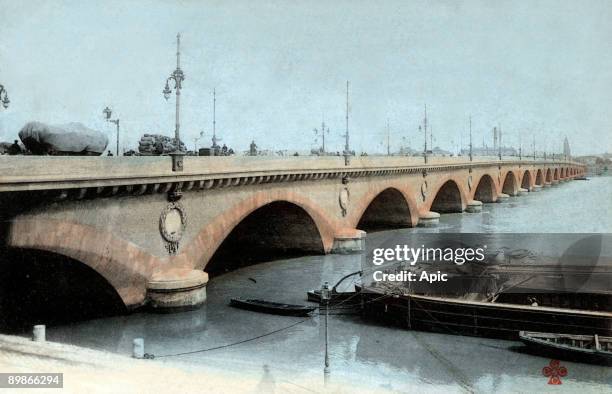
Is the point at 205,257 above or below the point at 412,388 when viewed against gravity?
above

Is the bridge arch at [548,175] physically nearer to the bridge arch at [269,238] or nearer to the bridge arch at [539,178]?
the bridge arch at [539,178]

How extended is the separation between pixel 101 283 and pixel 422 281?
425 inches

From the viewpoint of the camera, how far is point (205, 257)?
2050cm

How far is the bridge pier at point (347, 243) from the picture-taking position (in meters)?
30.3

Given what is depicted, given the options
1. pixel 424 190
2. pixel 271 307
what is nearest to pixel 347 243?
pixel 271 307

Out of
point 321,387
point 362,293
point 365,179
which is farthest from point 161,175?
point 365,179

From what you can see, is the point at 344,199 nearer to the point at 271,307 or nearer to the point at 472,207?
the point at 271,307

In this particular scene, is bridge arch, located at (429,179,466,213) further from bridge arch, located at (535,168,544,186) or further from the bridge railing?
bridge arch, located at (535,168,544,186)

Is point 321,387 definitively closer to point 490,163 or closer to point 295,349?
point 295,349

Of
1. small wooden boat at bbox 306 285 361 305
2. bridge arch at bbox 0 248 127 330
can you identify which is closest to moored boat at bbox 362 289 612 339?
small wooden boat at bbox 306 285 361 305

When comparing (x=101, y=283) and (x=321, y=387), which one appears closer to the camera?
(x=321, y=387)

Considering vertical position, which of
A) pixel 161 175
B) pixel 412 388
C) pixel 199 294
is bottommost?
pixel 412 388

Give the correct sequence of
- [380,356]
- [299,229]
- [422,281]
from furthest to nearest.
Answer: [299,229], [422,281], [380,356]

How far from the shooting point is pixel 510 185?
7250 cm
